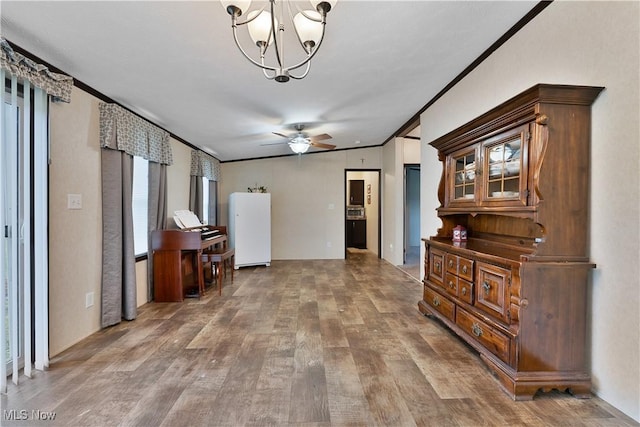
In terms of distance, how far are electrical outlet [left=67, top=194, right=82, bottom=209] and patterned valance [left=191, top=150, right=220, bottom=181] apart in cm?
259

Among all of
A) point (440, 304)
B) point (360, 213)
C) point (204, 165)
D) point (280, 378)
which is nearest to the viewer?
point (280, 378)

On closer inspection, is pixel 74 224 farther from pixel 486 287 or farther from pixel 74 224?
pixel 486 287

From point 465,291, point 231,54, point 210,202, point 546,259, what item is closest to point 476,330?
point 465,291

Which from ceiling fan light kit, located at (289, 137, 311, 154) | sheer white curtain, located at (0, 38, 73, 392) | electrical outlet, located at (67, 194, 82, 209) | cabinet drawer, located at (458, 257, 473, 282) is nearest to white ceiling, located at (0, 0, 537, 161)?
sheer white curtain, located at (0, 38, 73, 392)

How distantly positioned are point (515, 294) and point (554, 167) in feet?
2.61

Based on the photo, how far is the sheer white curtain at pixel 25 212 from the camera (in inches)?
77.7

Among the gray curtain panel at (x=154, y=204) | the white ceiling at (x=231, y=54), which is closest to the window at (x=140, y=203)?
A: the gray curtain panel at (x=154, y=204)

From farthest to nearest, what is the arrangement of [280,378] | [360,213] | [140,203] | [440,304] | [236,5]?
1. [360,213]
2. [140,203]
3. [440,304]
4. [280,378]
5. [236,5]

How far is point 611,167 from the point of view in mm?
1705

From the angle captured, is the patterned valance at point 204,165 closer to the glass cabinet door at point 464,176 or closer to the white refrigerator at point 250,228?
the white refrigerator at point 250,228

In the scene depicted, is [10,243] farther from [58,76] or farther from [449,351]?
[449,351]

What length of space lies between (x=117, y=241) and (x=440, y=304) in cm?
312

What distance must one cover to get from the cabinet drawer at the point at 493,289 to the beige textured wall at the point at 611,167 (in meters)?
0.46

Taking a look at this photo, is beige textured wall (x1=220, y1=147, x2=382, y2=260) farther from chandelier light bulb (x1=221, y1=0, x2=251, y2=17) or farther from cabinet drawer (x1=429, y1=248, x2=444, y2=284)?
chandelier light bulb (x1=221, y1=0, x2=251, y2=17)
